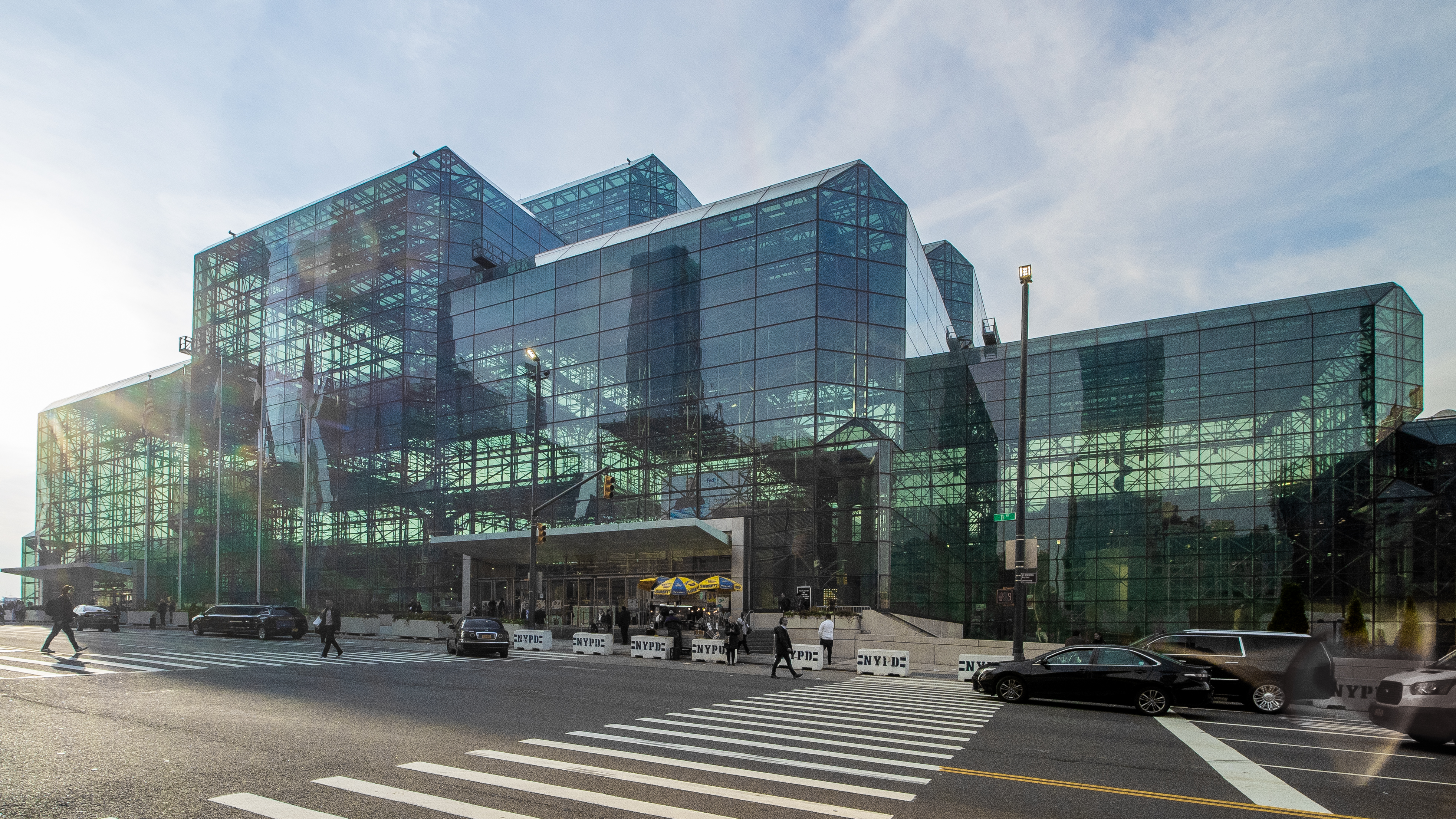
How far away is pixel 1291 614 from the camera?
3066 cm

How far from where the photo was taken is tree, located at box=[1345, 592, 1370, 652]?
33.9 metres

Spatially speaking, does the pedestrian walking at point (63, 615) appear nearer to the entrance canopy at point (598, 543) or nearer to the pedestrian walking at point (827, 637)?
the entrance canopy at point (598, 543)

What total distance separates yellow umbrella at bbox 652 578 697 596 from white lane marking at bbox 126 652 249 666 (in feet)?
53.7

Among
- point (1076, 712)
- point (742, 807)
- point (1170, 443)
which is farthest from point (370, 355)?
point (742, 807)

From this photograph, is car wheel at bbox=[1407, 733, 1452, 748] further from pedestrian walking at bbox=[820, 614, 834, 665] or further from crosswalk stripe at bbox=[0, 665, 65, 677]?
crosswalk stripe at bbox=[0, 665, 65, 677]

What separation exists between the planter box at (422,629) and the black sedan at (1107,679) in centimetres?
2823

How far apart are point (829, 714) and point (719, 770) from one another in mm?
5669

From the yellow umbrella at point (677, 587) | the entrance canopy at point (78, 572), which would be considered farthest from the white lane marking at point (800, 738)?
the entrance canopy at point (78, 572)

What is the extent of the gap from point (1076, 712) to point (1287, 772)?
233 inches

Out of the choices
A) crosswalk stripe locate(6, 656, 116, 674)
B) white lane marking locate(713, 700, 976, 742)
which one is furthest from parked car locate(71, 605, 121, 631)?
white lane marking locate(713, 700, 976, 742)

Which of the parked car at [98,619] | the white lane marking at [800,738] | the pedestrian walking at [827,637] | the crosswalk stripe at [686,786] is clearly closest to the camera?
the crosswalk stripe at [686,786]

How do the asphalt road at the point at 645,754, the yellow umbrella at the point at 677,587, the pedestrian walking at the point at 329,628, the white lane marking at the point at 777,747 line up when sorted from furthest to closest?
the yellow umbrella at the point at 677,587 < the pedestrian walking at the point at 329,628 < the white lane marking at the point at 777,747 < the asphalt road at the point at 645,754

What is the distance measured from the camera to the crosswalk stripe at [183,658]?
21547mm

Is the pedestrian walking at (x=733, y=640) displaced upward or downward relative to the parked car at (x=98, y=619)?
upward
